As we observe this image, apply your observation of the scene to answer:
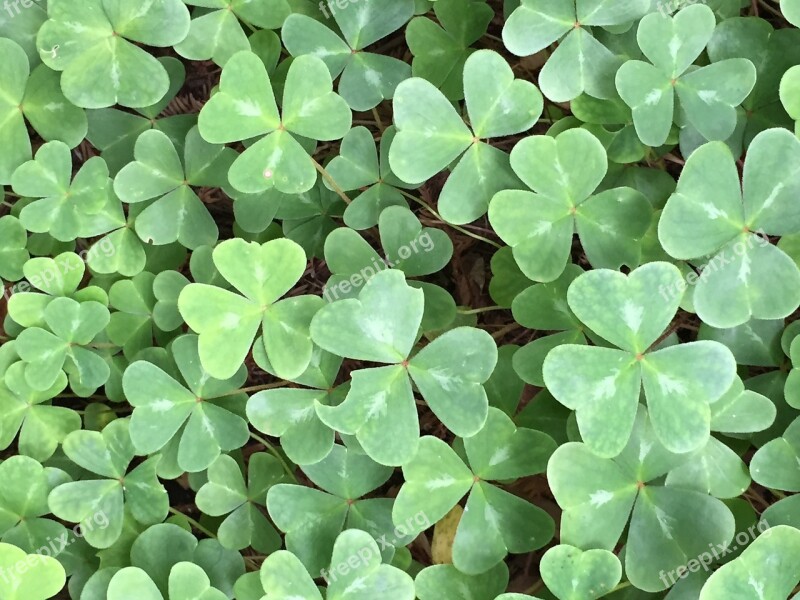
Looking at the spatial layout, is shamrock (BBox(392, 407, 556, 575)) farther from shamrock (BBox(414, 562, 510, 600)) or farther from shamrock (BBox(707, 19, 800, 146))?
shamrock (BBox(707, 19, 800, 146))

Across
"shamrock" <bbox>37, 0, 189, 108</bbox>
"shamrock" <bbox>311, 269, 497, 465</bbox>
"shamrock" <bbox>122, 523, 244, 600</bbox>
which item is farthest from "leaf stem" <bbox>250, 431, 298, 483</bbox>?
"shamrock" <bbox>37, 0, 189, 108</bbox>

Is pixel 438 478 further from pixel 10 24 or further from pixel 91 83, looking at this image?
pixel 10 24

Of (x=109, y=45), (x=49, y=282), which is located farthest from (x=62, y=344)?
(x=109, y=45)

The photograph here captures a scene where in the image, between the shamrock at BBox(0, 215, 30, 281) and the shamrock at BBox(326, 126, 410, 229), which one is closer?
the shamrock at BBox(326, 126, 410, 229)

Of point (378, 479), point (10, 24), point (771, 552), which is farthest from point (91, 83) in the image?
point (771, 552)

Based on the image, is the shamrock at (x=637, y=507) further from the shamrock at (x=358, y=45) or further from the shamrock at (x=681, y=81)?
the shamrock at (x=358, y=45)

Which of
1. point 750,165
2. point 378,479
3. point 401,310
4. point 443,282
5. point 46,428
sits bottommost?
point 46,428
